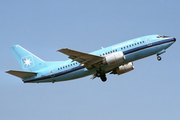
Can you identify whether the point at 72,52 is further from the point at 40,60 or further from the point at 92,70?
the point at 40,60

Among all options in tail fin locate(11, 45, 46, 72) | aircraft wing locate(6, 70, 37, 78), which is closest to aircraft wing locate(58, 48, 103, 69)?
tail fin locate(11, 45, 46, 72)

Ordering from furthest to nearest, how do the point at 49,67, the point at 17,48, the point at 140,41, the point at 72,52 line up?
the point at 17,48 < the point at 49,67 < the point at 140,41 < the point at 72,52

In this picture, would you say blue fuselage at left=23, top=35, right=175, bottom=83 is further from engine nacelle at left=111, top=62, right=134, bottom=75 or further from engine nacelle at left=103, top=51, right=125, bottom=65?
engine nacelle at left=111, top=62, right=134, bottom=75

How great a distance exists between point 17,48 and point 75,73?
10706 mm

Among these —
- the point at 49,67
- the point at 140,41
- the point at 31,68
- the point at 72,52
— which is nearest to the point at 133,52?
the point at 140,41

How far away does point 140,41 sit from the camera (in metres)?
42.3

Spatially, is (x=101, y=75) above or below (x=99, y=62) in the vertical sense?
below

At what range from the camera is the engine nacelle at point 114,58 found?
40719 millimetres

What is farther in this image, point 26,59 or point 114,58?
point 26,59

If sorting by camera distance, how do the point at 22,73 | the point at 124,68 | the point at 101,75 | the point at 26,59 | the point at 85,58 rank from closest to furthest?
the point at 85,58 → the point at 22,73 → the point at 101,75 → the point at 124,68 → the point at 26,59

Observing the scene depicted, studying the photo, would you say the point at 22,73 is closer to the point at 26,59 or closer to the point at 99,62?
the point at 26,59

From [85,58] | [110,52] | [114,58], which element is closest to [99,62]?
[110,52]

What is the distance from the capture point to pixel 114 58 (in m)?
41.0

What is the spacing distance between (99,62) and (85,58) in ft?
6.83
